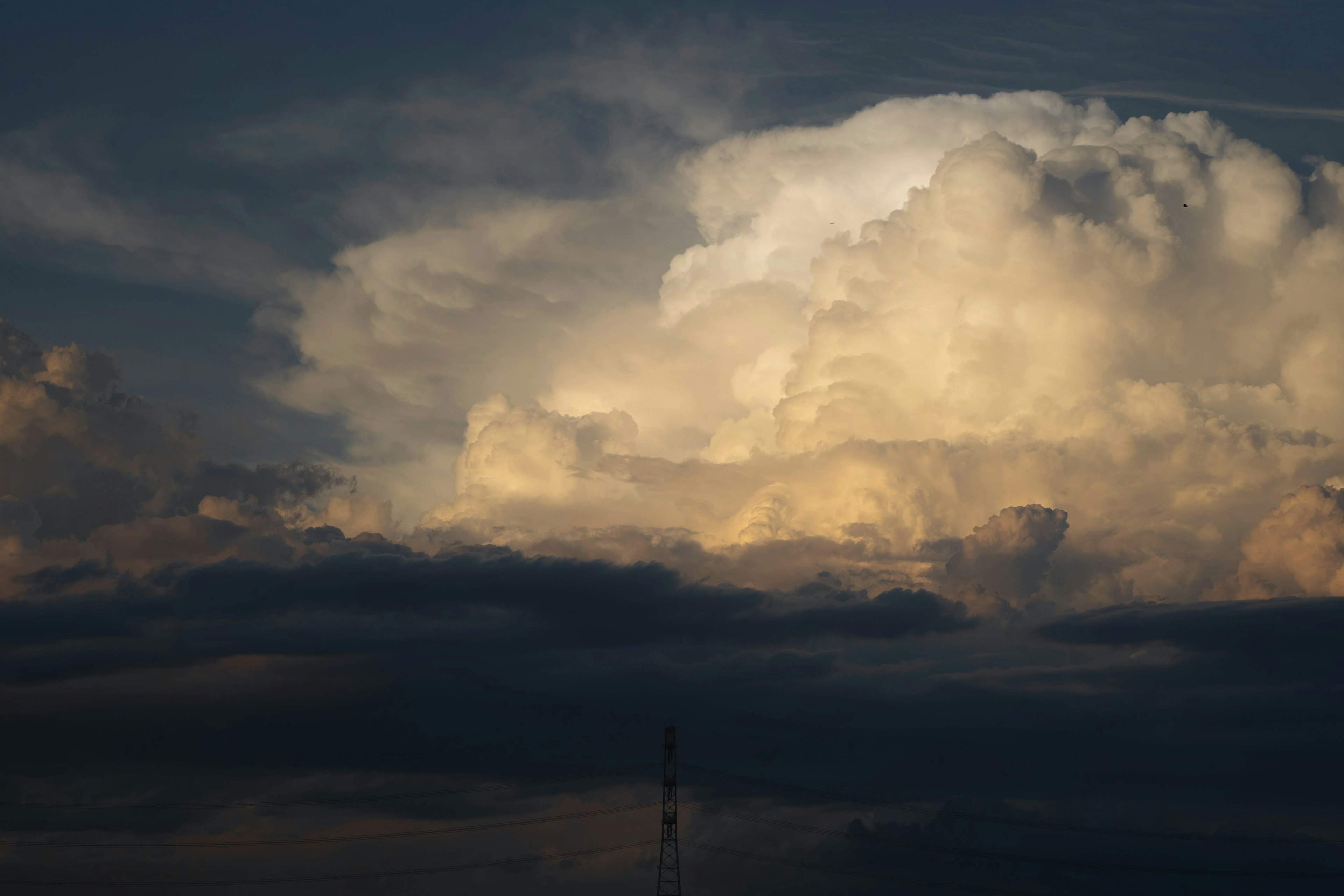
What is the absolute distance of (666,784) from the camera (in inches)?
5335

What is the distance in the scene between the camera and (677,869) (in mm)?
125312

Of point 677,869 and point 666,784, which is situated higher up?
point 666,784

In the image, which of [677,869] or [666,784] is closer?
[677,869]

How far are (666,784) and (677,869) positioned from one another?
1418 centimetres
